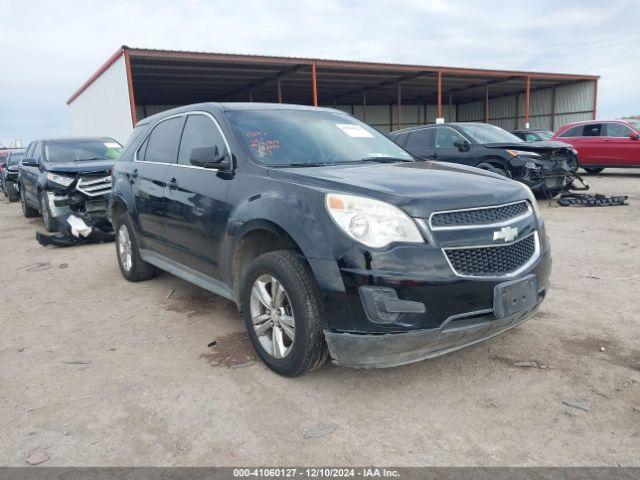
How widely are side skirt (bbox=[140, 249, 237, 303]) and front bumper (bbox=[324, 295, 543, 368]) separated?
1.12 meters

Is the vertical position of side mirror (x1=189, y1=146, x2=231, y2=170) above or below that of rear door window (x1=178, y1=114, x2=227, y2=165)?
below

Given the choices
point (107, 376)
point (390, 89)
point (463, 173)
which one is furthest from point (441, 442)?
point (390, 89)

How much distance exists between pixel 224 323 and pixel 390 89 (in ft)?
88.8

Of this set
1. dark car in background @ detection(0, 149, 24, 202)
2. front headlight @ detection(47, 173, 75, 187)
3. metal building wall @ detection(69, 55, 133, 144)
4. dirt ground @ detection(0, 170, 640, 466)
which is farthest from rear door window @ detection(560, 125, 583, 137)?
dark car in background @ detection(0, 149, 24, 202)

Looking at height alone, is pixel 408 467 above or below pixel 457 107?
below

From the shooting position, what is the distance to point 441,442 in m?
2.39

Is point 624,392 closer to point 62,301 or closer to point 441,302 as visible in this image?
point 441,302

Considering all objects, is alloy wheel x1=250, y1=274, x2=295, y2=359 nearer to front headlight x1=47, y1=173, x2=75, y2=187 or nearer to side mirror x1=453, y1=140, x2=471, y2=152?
front headlight x1=47, y1=173, x2=75, y2=187

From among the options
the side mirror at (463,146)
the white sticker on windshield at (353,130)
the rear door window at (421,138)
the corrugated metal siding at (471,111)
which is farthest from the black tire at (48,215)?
the corrugated metal siding at (471,111)

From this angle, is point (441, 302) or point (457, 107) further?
point (457, 107)

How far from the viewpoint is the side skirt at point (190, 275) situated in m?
3.61

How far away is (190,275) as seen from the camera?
4074 millimetres

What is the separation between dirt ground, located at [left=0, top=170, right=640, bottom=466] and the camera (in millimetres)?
2363

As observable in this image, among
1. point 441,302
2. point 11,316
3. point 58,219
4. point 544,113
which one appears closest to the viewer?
point 441,302
